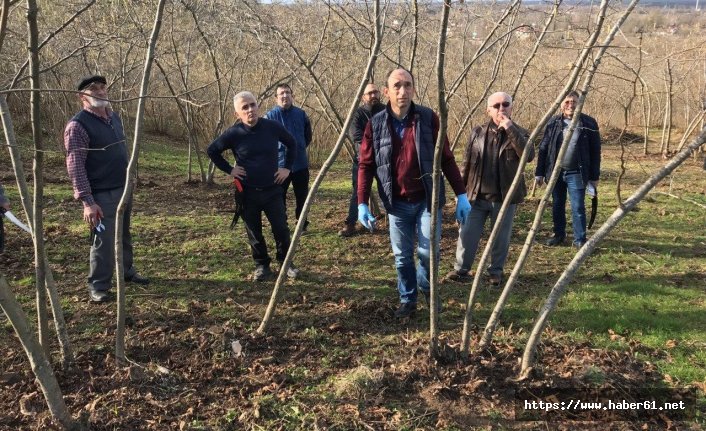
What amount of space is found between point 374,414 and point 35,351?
1.62 m

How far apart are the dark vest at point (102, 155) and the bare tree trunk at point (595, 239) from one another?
10.6 feet

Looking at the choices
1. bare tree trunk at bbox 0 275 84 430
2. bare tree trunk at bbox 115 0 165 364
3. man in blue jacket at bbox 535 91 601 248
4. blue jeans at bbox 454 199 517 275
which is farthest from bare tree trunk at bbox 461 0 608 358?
man in blue jacket at bbox 535 91 601 248

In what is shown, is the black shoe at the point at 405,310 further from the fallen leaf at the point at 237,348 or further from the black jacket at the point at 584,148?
the black jacket at the point at 584,148

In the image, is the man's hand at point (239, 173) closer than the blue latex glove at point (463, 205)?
No

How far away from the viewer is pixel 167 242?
19.0 ft

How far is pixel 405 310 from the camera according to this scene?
3.79 metres

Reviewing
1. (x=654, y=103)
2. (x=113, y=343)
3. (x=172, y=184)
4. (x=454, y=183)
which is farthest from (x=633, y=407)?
(x=654, y=103)

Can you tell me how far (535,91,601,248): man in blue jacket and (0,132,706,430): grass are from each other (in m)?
0.33

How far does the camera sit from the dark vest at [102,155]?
3.89 meters

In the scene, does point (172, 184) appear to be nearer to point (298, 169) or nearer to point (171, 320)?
point (298, 169)

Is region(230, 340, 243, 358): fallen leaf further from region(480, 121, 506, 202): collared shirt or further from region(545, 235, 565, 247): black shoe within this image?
region(545, 235, 565, 247): black shoe

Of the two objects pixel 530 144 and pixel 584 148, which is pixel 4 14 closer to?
pixel 530 144

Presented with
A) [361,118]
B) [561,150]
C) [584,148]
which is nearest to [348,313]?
[561,150]

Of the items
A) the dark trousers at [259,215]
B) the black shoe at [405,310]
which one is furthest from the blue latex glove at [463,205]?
the dark trousers at [259,215]
